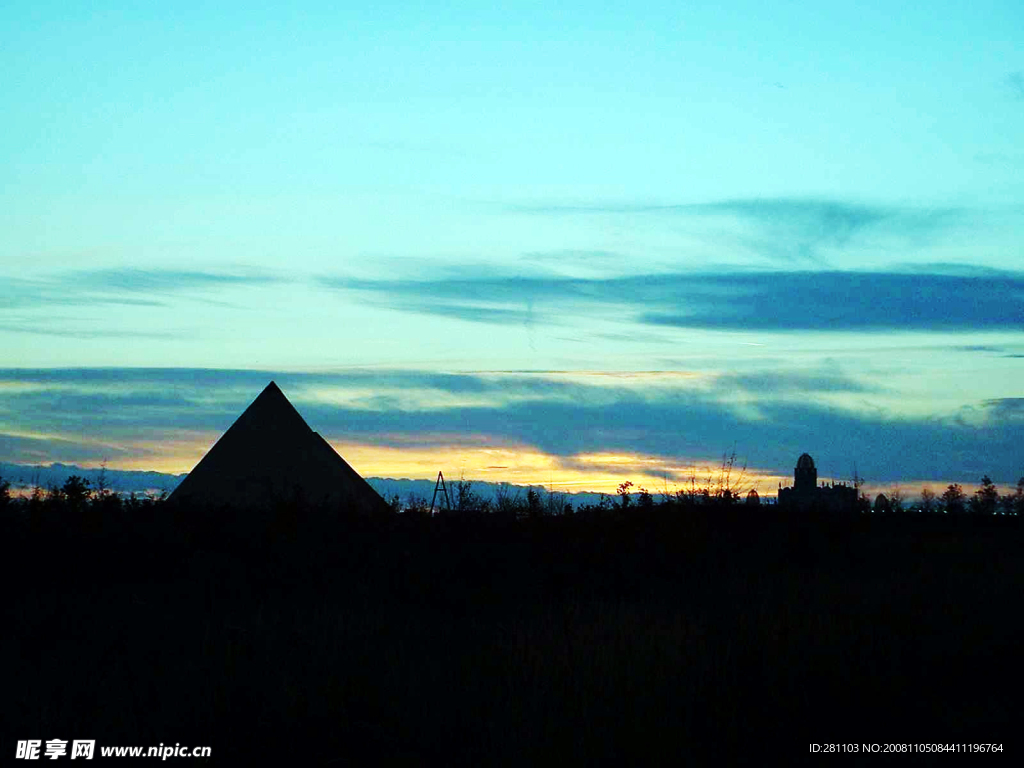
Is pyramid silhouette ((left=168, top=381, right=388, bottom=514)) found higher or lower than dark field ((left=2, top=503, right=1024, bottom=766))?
higher

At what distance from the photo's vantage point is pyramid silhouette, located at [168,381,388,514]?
22.3 metres

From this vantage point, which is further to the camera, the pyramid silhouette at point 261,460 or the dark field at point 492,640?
the pyramid silhouette at point 261,460

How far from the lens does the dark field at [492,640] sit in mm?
7652

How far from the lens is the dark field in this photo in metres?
7.65

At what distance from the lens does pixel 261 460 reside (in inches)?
883

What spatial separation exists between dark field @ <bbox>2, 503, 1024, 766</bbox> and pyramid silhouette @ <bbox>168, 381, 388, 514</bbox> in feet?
13.2

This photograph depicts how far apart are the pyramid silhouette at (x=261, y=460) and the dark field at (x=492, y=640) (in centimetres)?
403

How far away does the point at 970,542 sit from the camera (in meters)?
20.1

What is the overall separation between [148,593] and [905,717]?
877 cm

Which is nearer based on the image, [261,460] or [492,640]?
[492,640]

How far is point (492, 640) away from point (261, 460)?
1310 centimetres

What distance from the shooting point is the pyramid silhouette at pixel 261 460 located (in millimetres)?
22281

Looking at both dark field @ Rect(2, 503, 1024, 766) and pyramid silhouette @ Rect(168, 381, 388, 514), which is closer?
dark field @ Rect(2, 503, 1024, 766)

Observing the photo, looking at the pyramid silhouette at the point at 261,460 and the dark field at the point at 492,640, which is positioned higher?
the pyramid silhouette at the point at 261,460
